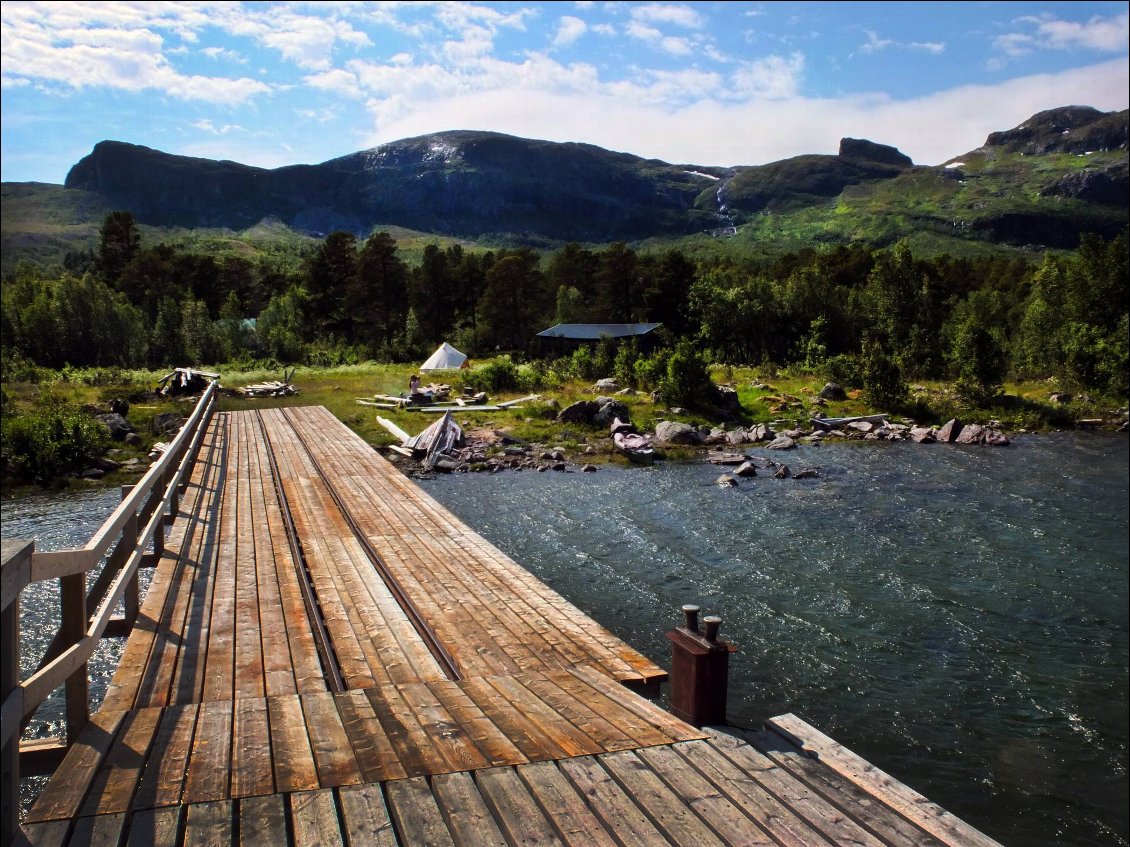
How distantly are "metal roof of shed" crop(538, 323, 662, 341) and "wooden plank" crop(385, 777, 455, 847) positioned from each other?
49696 mm

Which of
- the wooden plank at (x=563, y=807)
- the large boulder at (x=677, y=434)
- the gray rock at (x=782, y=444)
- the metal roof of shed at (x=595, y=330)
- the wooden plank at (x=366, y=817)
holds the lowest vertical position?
the gray rock at (x=782, y=444)

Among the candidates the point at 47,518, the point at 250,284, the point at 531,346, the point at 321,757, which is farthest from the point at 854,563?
the point at 250,284

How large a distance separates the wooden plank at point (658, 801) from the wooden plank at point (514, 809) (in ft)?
1.66

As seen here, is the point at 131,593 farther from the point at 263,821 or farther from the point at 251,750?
the point at 263,821

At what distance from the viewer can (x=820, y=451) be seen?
28.3m

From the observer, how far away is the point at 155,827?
11.3 ft

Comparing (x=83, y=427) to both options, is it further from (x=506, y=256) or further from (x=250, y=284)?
(x=250, y=284)

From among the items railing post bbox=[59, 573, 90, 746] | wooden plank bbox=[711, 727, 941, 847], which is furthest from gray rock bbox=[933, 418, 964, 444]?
railing post bbox=[59, 573, 90, 746]

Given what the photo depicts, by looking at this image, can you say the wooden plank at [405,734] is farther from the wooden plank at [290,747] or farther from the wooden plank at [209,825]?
the wooden plank at [209,825]

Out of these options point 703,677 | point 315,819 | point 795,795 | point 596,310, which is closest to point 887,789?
point 795,795

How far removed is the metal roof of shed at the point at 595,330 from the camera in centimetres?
5419

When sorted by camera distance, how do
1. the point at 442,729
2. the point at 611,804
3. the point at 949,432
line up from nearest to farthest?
the point at 611,804
the point at 442,729
the point at 949,432

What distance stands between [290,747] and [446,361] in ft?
140

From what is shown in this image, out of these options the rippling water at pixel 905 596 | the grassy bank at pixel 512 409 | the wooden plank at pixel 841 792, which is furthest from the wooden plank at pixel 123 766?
the grassy bank at pixel 512 409
